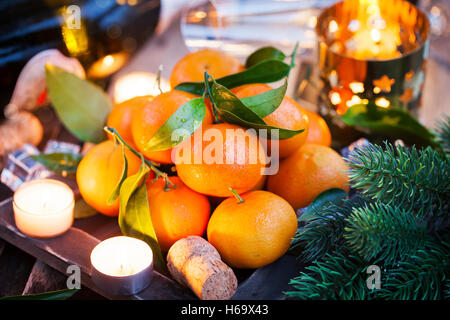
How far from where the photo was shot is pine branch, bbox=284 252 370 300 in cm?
41

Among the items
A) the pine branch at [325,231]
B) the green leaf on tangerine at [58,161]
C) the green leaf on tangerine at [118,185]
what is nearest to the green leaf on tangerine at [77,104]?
the green leaf on tangerine at [58,161]

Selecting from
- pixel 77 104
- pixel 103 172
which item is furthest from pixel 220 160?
pixel 77 104

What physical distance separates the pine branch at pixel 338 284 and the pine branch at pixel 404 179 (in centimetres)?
6

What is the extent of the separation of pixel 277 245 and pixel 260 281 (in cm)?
4

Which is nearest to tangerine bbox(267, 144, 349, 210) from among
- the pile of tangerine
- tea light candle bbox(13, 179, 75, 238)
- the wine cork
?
the pile of tangerine

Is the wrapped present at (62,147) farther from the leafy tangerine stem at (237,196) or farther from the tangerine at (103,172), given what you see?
the leafy tangerine stem at (237,196)

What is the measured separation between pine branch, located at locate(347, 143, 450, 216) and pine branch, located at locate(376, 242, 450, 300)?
1.7 inches

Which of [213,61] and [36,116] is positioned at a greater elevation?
[213,61]

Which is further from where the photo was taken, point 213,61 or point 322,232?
point 213,61

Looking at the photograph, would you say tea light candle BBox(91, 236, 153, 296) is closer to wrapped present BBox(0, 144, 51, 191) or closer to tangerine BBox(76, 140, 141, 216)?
tangerine BBox(76, 140, 141, 216)

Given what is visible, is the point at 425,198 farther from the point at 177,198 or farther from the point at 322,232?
the point at 177,198

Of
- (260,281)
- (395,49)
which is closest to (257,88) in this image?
(260,281)

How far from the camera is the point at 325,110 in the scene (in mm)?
727

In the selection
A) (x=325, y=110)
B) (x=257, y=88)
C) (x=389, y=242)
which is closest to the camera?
(x=389, y=242)
